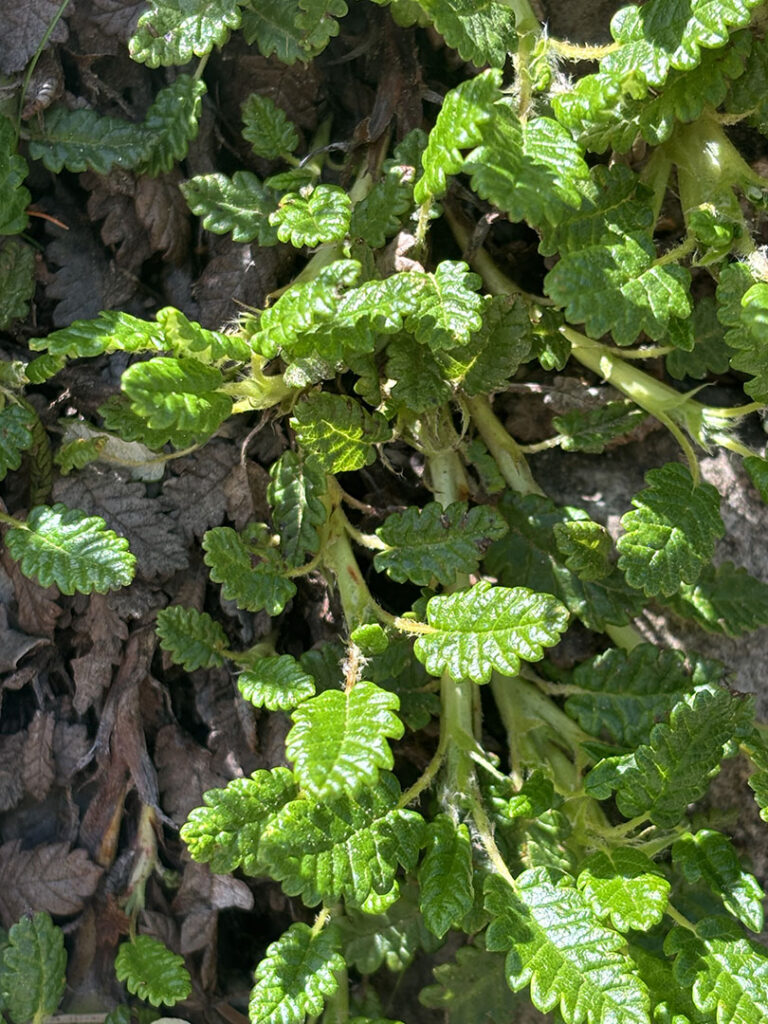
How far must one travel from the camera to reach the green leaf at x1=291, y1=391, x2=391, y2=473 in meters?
1.87

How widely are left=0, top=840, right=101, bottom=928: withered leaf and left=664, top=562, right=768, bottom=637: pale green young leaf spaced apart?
1404 mm

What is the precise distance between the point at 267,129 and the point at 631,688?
138cm

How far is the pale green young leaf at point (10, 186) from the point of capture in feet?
6.64

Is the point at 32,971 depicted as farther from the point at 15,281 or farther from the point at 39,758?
the point at 15,281

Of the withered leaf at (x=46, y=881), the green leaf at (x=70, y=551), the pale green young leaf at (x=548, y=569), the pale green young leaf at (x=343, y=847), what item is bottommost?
the withered leaf at (x=46, y=881)

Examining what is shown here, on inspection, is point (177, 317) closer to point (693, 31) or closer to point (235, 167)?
point (235, 167)

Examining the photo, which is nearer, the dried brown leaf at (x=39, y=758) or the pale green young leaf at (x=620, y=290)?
the pale green young leaf at (x=620, y=290)

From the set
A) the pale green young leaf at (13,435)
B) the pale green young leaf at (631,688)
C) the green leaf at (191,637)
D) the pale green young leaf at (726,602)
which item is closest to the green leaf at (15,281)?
the pale green young leaf at (13,435)

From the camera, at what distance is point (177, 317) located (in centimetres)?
168

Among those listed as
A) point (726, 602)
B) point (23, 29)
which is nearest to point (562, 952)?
point (726, 602)

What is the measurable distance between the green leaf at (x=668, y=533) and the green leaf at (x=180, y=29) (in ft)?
3.98

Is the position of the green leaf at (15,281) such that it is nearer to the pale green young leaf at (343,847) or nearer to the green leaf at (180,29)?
the green leaf at (180,29)

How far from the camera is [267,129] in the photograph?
6.84 ft

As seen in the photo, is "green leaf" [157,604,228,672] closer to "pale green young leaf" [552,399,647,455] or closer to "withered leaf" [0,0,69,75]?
"pale green young leaf" [552,399,647,455]
